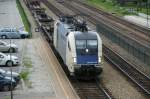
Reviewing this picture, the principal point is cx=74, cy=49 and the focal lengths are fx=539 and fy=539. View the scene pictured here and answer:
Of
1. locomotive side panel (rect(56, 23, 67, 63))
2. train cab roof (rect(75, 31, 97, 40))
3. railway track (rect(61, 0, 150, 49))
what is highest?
train cab roof (rect(75, 31, 97, 40))

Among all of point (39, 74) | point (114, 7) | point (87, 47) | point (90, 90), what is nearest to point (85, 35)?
point (87, 47)

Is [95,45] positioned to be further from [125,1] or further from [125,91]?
[125,1]

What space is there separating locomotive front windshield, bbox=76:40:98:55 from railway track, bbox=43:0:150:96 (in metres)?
3.11

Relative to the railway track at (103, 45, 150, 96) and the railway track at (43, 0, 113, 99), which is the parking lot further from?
the railway track at (103, 45, 150, 96)

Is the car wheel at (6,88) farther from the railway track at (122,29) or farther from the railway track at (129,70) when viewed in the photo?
the railway track at (122,29)

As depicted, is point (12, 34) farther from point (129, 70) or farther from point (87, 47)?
point (87, 47)

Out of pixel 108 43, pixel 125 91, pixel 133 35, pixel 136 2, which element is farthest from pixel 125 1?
pixel 125 91

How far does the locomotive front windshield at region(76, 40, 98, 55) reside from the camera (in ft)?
110

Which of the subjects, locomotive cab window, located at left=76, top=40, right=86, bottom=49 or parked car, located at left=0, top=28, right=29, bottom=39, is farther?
parked car, located at left=0, top=28, right=29, bottom=39

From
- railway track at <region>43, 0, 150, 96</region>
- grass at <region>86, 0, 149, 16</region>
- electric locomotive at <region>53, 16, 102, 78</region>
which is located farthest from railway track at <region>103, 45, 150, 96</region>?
grass at <region>86, 0, 149, 16</region>

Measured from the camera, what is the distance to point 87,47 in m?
33.6

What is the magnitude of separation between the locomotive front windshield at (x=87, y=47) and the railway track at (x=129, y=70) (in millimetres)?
3112

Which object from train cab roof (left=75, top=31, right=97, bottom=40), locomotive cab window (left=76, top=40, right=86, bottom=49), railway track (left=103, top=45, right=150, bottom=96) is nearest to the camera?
railway track (left=103, top=45, right=150, bottom=96)

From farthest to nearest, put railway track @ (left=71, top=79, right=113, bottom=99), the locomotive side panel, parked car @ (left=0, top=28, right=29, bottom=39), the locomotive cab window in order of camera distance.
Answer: parked car @ (left=0, top=28, right=29, bottom=39)
the locomotive side panel
the locomotive cab window
railway track @ (left=71, top=79, right=113, bottom=99)
